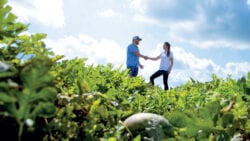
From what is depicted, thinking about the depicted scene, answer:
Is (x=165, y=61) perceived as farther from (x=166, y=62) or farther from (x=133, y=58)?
(x=133, y=58)

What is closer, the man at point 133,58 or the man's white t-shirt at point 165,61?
the man at point 133,58

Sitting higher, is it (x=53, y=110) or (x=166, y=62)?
(x=166, y=62)

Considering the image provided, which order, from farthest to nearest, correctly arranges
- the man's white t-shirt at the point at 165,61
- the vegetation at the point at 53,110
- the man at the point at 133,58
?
the man's white t-shirt at the point at 165,61 → the man at the point at 133,58 → the vegetation at the point at 53,110

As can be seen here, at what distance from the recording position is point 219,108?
2357mm

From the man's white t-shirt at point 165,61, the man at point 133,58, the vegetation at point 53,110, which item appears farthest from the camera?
the man's white t-shirt at point 165,61

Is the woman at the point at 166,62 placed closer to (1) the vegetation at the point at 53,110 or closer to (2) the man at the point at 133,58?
(2) the man at the point at 133,58

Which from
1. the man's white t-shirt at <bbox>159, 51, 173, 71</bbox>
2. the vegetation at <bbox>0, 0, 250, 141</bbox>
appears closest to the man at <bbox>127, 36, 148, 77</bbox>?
the man's white t-shirt at <bbox>159, 51, 173, 71</bbox>

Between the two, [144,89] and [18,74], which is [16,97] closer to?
[18,74]

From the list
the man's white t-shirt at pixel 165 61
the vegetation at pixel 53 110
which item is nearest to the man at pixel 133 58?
the man's white t-shirt at pixel 165 61

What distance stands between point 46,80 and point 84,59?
246 cm

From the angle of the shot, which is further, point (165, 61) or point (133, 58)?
point (165, 61)

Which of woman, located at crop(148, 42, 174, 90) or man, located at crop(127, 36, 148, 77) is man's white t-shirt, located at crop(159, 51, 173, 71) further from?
man, located at crop(127, 36, 148, 77)

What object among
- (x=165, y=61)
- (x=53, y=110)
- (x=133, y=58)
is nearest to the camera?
(x=53, y=110)

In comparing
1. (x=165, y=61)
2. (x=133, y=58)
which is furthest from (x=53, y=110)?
(x=165, y=61)
